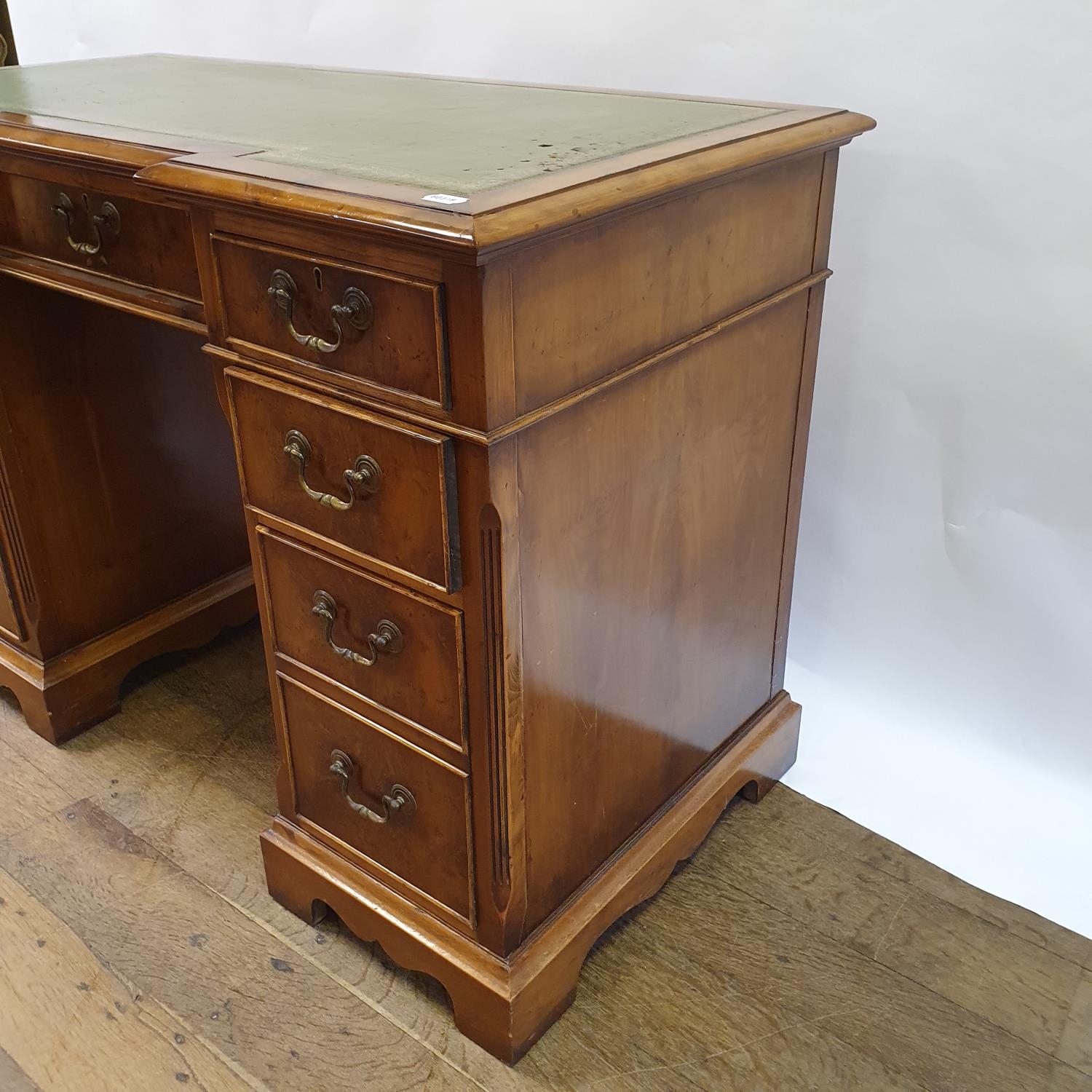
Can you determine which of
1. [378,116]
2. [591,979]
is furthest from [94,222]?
[591,979]

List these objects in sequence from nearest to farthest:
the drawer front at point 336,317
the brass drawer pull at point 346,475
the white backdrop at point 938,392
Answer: the drawer front at point 336,317
the brass drawer pull at point 346,475
the white backdrop at point 938,392

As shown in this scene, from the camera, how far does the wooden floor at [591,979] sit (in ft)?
4.03

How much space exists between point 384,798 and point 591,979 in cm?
34

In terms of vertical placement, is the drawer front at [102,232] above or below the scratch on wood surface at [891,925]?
above

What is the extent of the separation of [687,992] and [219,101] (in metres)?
1.23

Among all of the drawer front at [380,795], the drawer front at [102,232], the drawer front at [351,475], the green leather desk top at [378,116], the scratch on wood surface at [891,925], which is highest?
the green leather desk top at [378,116]

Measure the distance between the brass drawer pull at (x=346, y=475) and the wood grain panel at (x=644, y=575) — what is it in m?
0.15

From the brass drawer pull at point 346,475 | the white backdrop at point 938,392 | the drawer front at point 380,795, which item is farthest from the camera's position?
the white backdrop at point 938,392

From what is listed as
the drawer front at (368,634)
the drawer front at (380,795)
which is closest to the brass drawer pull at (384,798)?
the drawer front at (380,795)

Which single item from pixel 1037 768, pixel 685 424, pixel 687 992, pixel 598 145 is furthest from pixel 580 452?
pixel 1037 768

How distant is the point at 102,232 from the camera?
1294 mm

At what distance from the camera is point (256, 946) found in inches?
54.6

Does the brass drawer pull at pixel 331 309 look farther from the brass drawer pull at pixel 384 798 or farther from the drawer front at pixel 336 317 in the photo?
the brass drawer pull at pixel 384 798

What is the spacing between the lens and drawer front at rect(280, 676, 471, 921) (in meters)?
1.19
